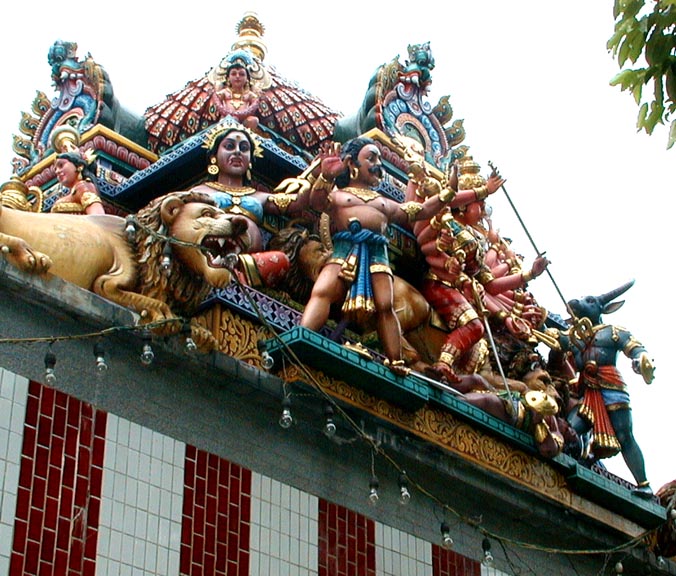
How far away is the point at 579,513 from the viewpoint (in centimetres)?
1583

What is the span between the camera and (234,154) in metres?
15.7

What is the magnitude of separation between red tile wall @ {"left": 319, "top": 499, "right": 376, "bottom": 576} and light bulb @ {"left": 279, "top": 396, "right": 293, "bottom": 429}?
0.94 metres

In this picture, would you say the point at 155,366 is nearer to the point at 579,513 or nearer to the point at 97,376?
the point at 97,376

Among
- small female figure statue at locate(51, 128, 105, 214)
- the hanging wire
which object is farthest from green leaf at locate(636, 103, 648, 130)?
small female figure statue at locate(51, 128, 105, 214)

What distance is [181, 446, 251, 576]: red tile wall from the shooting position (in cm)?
1232

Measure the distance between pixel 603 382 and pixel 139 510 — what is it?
6.98 metres

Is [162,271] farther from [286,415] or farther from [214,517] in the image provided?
[214,517]

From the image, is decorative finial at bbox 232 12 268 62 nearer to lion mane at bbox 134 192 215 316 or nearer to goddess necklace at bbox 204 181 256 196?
goddess necklace at bbox 204 181 256 196

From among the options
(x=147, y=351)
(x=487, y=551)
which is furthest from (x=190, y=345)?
(x=487, y=551)

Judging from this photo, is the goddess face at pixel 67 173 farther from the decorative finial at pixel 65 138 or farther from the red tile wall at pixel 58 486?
the red tile wall at pixel 58 486

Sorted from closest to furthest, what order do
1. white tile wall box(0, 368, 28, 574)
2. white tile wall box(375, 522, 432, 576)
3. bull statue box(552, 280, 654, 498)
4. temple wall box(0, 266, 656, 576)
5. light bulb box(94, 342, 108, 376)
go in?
white tile wall box(0, 368, 28, 574) < temple wall box(0, 266, 656, 576) < light bulb box(94, 342, 108, 376) < white tile wall box(375, 522, 432, 576) < bull statue box(552, 280, 654, 498)

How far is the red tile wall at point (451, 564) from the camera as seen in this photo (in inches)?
567

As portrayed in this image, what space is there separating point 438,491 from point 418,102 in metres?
6.04

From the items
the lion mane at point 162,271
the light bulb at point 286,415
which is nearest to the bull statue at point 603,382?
the light bulb at point 286,415
